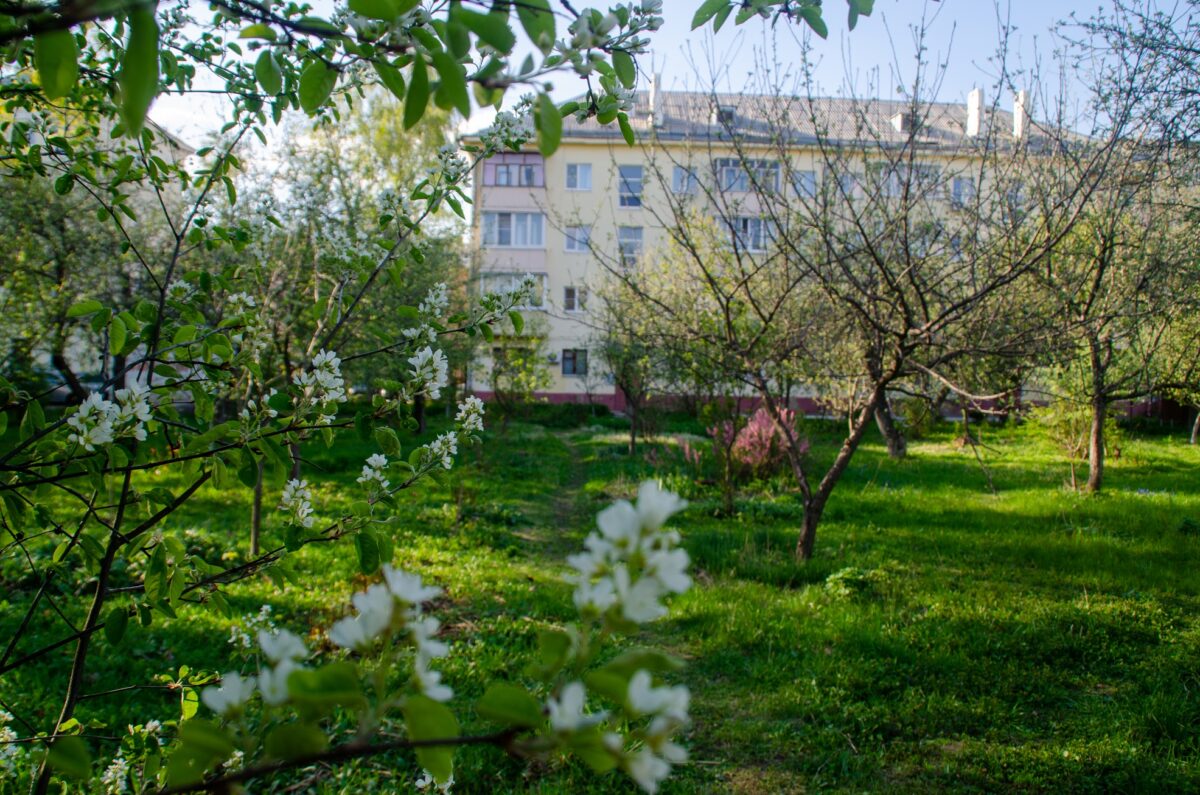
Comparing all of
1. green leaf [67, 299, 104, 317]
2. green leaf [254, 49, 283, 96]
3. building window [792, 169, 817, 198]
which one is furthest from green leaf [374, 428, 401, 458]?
building window [792, 169, 817, 198]

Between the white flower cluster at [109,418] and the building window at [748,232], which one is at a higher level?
the building window at [748,232]

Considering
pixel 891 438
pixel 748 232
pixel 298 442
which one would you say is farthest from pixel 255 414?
pixel 891 438

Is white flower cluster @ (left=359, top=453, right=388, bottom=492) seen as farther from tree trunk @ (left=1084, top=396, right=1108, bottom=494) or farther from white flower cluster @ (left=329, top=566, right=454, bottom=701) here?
tree trunk @ (left=1084, top=396, right=1108, bottom=494)

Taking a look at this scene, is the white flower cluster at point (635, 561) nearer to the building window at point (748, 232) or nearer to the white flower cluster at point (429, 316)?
the white flower cluster at point (429, 316)

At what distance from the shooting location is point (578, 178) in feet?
93.9

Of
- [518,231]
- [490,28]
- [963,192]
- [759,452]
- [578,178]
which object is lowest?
[759,452]

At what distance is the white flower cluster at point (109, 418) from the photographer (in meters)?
1.34

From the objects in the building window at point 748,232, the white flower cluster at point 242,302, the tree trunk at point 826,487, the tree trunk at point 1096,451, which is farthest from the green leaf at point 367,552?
the tree trunk at point 1096,451

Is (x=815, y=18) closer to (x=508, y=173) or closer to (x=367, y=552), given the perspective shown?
(x=367, y=552)

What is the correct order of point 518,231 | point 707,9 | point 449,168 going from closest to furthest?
point 707,9
point 449,168
point 518,231

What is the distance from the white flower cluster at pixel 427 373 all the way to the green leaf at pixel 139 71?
119 centimetres

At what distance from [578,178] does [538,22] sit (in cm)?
2884

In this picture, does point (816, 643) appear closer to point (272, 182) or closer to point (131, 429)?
point (131, 429)

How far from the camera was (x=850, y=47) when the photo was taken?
5.53 metres
